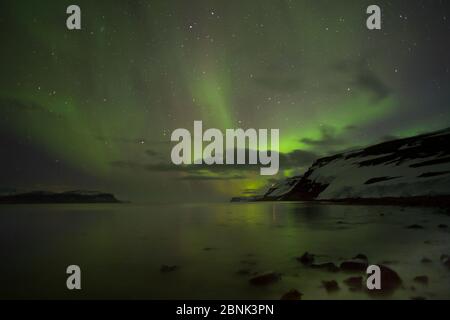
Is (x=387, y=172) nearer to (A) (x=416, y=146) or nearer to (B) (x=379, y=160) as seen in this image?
(B) (x=379, y=160)

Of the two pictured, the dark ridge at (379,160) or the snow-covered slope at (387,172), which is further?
the dark ridge at (379,160)

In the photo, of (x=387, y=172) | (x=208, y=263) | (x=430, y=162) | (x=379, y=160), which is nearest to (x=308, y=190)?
(x=379, y=160)

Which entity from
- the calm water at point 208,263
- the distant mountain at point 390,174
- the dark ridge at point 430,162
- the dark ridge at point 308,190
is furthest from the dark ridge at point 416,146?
the calm water at point 208,263

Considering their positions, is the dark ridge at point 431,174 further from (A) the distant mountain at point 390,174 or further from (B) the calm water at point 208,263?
(B) the calm water at point 208,263

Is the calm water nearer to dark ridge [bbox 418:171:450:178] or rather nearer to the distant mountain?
the distant mountain

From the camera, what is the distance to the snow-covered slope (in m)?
71.9

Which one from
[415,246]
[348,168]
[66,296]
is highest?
[348,168]

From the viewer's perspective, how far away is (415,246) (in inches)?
775

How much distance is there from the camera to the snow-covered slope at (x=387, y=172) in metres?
71.9

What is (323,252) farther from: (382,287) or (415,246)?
(382,287)

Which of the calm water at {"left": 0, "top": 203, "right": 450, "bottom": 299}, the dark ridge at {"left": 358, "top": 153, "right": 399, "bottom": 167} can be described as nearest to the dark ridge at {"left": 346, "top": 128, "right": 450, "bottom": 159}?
the dark ridge at {"left": 358, "top": 153, "right": 399, "bottom": 167}

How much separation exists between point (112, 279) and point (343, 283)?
33.2 ft
